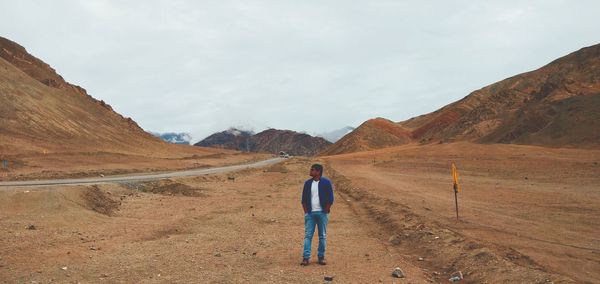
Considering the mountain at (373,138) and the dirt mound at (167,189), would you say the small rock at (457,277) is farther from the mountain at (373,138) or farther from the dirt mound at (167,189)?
the mountain at (373,138)

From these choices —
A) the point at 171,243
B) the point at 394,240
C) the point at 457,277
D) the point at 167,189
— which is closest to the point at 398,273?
the point at 457,277

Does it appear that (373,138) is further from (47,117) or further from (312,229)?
(312,229)

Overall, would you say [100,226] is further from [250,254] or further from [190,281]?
[190,281]

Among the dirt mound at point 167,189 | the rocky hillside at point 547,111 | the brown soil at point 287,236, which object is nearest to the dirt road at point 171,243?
the brown soil at point 287,236

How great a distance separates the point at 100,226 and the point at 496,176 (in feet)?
99.3

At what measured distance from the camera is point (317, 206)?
34.9 ft

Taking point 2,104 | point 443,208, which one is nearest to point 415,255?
point 443,208

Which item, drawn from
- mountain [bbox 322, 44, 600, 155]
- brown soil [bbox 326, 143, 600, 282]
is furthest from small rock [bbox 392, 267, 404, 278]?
mountain [bbox 322, 44, 600, 155]

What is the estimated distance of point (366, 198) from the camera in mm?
24688

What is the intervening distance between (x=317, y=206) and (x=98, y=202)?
13098 millimetres

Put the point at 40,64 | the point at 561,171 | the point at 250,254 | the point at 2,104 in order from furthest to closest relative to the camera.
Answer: the point at 40,64
the point at 2,104
the point at 561,171
the point at 250,254

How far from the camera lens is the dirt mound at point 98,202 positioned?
19.3m

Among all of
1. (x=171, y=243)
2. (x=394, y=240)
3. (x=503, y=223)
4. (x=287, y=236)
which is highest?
(x=171, y=243)

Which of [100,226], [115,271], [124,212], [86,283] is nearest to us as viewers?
[86,283]
